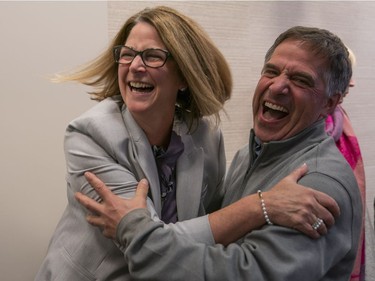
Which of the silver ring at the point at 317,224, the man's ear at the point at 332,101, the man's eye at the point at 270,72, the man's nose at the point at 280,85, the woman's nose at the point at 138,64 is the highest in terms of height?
the woman's nose at the point at 138,64

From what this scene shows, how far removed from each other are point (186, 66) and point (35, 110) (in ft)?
1.98

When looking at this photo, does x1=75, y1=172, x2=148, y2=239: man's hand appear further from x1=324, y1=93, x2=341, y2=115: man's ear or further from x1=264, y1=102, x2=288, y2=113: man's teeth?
x1=324, y1=93, x2=341, y2=115: man's ear

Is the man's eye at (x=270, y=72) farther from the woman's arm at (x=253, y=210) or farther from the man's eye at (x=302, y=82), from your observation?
the woman's arm at (x=253, y=210)

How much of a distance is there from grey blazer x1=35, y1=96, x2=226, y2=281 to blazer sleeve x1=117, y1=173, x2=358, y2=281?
13cm

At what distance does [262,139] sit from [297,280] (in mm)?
397

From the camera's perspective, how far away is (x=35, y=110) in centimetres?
146

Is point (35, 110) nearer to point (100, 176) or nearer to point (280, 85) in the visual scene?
point (100, 176)

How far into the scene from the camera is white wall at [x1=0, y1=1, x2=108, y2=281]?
1415 millimetres

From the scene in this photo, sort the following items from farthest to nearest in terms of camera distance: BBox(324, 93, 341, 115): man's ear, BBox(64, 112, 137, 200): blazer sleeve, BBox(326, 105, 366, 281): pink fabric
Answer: BBox(326, 105, 366, 281): pink fabric, BBox(324, 93, 341, 115): man's ear, BBox(64, 112, 137, 200): blazer sleeve

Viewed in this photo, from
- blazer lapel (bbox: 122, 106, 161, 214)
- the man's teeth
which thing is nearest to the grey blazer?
blazer lapel (bbox: 122, 106, 161, 214)

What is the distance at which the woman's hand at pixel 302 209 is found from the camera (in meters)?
0.90

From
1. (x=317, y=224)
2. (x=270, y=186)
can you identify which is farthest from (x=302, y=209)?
(x=270, y=186)

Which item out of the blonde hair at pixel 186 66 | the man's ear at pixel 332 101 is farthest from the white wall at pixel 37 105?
the man's ear at pixel 332 101

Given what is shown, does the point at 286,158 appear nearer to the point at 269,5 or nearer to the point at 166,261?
the point at 166,261
